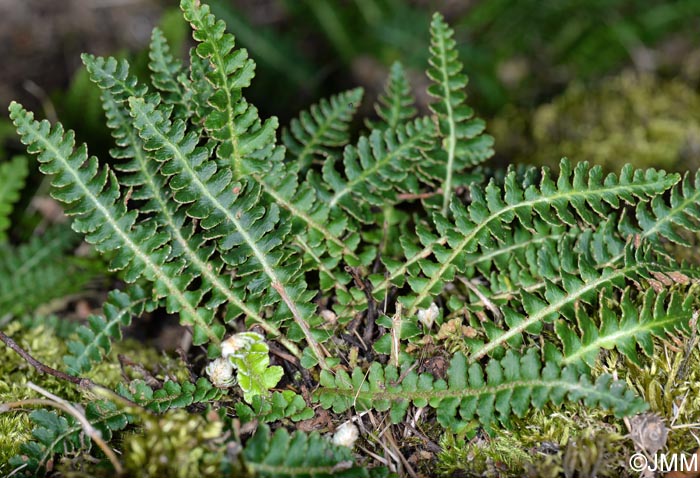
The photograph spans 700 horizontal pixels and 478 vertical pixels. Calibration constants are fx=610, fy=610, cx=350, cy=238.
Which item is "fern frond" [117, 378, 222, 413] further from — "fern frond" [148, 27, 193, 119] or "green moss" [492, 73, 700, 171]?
"green moss" [492, 73, 700, 171]

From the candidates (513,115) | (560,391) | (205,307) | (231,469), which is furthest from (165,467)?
(513,115)

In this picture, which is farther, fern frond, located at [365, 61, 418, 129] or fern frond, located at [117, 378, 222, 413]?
fern frond, located at [365, 61, 418, 129]

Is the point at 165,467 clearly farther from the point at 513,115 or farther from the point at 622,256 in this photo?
the point at 513,115

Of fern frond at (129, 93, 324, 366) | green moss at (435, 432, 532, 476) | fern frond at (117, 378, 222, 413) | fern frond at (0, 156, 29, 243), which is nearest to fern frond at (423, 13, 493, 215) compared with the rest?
fern frond at (129, 93, 324, 366)

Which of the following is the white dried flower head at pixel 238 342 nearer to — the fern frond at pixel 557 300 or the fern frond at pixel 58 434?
the fern frond at pixel 58 434

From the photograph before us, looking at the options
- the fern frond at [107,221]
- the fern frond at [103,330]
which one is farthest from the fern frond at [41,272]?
the fern frond at [107,221]

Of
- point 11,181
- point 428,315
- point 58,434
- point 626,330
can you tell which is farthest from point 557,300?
point 11,181
